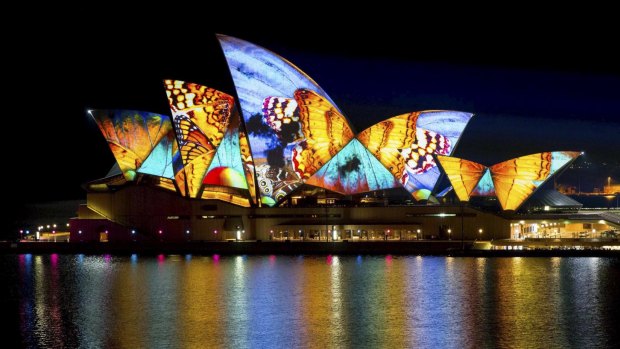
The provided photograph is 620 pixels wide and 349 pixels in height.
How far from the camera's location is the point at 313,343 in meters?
20.6

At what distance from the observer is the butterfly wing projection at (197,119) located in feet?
135

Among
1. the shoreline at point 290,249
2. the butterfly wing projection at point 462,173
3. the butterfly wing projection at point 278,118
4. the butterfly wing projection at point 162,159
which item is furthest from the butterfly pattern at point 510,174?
the butterfly wing projection at point 162,159

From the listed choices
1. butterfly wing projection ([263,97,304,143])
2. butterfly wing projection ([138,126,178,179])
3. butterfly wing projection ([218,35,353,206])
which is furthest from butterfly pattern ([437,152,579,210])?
butterfly wing projection ([138,126,178,179])

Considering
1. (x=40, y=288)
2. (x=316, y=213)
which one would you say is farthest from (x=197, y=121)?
(x=40, y=288)

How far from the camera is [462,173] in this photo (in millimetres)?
43562

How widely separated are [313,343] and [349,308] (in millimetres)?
4338

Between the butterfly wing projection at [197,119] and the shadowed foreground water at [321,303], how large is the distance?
6.83 m

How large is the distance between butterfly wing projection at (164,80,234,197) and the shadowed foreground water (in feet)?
22.4

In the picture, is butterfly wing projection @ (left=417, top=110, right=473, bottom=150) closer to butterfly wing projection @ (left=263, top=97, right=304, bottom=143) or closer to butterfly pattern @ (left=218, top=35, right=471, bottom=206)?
butterfly pattern @ (left=218, top=35, right=471, bottom=206)

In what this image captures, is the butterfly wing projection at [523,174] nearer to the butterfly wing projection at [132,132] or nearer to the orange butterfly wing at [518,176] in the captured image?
the orange butterfly wing at [518,176]

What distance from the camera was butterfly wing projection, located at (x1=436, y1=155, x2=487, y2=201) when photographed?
142ft

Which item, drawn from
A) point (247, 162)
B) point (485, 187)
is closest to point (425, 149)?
point (485, 187)

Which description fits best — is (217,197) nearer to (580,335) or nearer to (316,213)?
(316,213)

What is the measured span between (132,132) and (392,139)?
12.3 m
